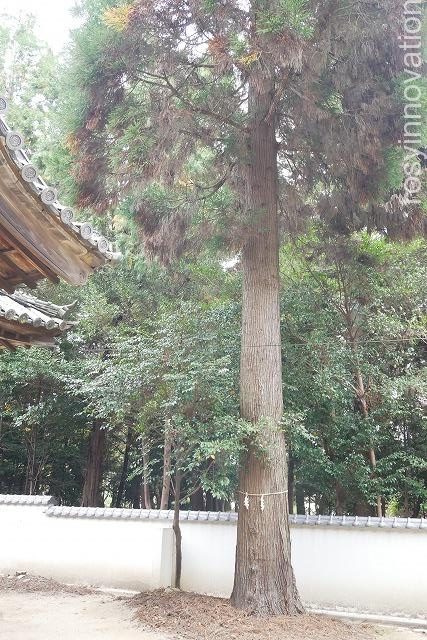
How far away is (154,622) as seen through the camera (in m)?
5.04

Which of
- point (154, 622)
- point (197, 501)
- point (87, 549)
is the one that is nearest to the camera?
point (154, 622)

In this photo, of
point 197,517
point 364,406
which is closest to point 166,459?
point 197,517

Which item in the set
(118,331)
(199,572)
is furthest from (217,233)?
(199,572)

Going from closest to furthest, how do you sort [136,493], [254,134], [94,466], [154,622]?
[154,622], [254,134], [94,466], [136,493]

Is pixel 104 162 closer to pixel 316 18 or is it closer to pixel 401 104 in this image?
pixel 316 18

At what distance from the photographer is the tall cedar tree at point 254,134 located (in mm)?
4984

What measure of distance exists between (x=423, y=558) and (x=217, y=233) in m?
4.35

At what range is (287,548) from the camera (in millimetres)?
5176

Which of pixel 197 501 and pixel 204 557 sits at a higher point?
pixel 197 501

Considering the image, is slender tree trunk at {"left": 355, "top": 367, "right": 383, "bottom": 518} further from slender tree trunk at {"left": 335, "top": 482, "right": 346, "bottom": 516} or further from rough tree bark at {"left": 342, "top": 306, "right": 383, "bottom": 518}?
slender tree trunk at {"left": 335, "top": 482, "right": 346, "bottom": 516}

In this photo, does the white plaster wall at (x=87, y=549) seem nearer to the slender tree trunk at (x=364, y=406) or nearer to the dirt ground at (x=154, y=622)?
the dirt ground at (x=154, y=622)

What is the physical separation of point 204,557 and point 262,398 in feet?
7.95

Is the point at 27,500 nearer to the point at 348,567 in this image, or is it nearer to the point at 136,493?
the point at 348,567

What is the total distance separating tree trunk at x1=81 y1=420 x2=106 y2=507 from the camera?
10.5 meters
